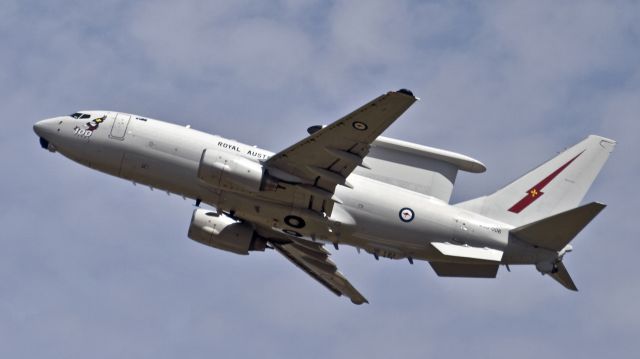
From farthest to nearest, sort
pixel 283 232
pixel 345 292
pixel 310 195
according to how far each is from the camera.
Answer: pixel 345 292 → pixel 283 232 → pixel 310 195

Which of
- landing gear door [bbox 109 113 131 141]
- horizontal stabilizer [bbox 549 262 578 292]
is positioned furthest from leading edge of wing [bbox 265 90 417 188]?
horizontal stabilizer [bbox 549 262 578 292]

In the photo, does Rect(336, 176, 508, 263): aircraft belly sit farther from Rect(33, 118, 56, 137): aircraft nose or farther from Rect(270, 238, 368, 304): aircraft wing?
Rect(33, 118, 56, 137): aircraft nose

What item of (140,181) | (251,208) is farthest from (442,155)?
(140,181)

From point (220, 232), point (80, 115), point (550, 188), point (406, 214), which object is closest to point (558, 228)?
point (550, 188)

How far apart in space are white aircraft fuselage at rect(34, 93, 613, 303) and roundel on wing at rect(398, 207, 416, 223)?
50 mm

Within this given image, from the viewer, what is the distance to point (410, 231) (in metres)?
60.2

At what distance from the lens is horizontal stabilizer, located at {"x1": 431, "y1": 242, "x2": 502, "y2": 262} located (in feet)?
196

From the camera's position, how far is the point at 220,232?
65.4 meters

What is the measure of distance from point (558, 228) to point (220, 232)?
60.2ft

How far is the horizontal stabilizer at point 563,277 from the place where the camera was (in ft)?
199

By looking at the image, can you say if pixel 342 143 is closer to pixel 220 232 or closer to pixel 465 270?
pixel 465 270

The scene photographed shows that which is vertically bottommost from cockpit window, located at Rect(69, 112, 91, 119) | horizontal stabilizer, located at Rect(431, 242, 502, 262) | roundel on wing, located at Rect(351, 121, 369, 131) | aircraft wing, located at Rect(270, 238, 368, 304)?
aircraft wing, located at Rect(270, 238, 368, 304)

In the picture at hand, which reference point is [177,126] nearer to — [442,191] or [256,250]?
[256,250]

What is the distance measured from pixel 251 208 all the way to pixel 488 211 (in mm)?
12402
